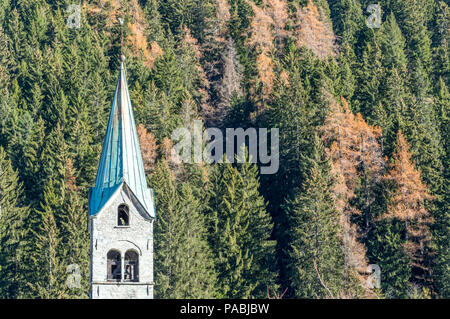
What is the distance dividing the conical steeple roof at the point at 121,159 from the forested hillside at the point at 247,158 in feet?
34.9

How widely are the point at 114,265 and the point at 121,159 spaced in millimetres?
4963

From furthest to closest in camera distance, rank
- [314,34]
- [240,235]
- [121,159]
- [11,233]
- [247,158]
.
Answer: [314,34] < [247,158] < [11,233] < [240,235] < [121,159]

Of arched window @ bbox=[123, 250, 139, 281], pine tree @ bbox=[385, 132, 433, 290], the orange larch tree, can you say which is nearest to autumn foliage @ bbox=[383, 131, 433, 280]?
pine tree @ bbox=[385, 132, 433, 290]

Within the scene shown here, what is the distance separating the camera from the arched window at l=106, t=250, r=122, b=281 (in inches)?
1689

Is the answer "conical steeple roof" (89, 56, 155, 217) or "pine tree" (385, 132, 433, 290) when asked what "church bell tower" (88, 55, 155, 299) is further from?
"pine tree" (385, 132, 433, 290)

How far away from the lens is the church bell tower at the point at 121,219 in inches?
1676

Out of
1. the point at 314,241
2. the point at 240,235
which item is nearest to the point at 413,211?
the point at 314,241

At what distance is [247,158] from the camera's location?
69.4 meters

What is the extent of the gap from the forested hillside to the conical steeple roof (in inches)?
419

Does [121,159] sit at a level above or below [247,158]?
below

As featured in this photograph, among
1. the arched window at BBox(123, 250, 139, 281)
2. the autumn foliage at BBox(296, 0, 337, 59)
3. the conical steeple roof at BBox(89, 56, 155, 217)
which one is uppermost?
the autumn foliage at BBox(296, 0, 337, 59)

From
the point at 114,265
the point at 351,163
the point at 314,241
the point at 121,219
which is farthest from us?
the point at 351,163

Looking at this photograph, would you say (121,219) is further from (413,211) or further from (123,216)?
(413,211)
